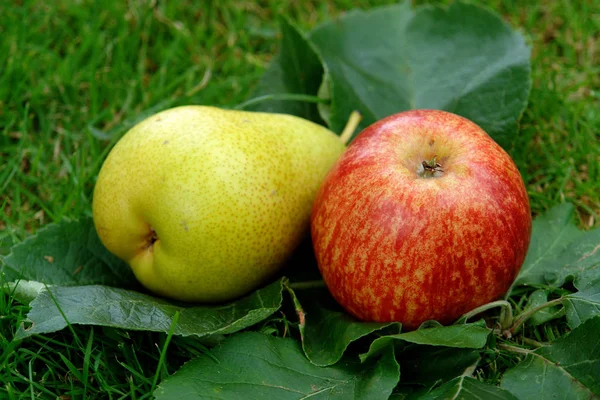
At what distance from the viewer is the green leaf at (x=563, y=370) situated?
187 centimetres

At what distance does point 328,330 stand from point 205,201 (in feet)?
1.74

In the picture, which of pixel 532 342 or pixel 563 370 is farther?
pixel 532 342

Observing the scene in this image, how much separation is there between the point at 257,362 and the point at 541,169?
1.51 metres

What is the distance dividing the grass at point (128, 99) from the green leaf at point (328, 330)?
0.44 feet

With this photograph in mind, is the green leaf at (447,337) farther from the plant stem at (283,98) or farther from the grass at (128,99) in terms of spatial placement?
the plant stem at (283,98)

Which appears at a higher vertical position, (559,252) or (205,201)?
(205,201)

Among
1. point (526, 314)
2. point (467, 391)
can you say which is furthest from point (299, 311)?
point (526, 314)

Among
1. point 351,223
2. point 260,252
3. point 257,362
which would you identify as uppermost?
point 351,223

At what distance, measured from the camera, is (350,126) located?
8.92 ft

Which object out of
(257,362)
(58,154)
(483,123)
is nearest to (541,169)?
(483,123)

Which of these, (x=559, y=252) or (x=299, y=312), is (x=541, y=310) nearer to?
(x=559, y=252)

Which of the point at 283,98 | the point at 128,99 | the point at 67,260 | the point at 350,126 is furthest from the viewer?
the point at 128,99

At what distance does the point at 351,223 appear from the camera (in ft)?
6.68

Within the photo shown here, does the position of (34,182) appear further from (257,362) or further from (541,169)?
(541,169)
